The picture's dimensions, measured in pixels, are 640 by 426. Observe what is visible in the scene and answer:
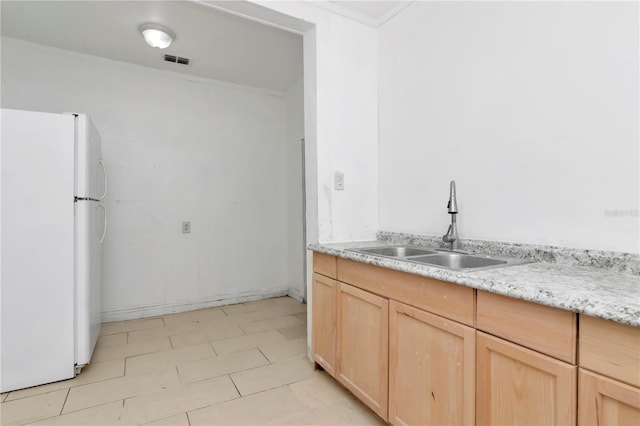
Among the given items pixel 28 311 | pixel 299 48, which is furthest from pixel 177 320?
pixel 299 48

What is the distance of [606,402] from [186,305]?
3445 millimetres

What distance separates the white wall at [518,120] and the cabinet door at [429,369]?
690mm

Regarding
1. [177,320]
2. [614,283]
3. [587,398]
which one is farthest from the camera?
[177,320]

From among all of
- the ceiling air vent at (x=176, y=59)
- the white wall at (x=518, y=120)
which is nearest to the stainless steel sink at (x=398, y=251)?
the white wall at (x=518, y=120)

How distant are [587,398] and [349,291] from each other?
108cm

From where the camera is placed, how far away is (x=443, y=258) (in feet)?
5.80

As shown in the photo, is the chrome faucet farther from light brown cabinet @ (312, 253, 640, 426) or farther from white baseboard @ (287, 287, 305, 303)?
white baseboard @ (287, 287, 305, 303)

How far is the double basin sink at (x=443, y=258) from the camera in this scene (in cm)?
152

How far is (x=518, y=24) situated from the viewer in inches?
62.4

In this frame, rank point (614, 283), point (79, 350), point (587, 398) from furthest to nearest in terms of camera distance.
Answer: point (79, 350) → point (614, 283) → point (587, 398)

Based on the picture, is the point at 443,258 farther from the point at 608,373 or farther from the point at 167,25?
the point at 167,25

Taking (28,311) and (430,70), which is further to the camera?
(430,70)

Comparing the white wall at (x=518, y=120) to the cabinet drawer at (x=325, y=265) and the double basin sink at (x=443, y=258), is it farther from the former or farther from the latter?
the cabinet drawer at (x=325, y=265)

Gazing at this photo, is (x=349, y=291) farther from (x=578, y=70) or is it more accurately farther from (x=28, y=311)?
(x=28, y=311)
